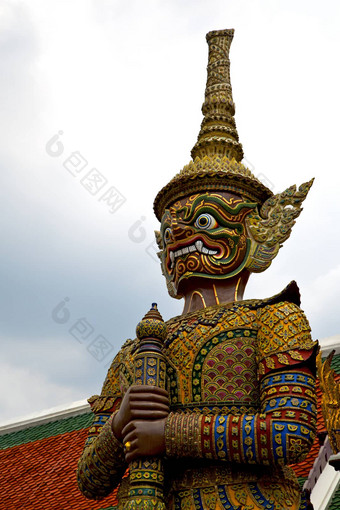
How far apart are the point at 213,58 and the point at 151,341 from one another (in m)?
2.64

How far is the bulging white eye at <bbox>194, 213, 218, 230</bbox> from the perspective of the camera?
177 inches

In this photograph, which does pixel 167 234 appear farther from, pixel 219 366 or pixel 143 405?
pixel 143 405

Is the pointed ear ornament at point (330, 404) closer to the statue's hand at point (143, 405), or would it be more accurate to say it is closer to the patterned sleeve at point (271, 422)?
Result: the patterned sleeve at point (271, 422)

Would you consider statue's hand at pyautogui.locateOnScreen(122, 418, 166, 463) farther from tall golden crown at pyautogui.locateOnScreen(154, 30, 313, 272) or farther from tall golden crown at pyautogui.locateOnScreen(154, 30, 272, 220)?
tall golden crown at pyautogui.locateOnScreen(154, 30, 272, 220)

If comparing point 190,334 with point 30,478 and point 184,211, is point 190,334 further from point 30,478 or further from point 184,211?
point 30,478

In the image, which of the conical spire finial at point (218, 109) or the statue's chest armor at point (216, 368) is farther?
the conical spire finial at point (218, 109)

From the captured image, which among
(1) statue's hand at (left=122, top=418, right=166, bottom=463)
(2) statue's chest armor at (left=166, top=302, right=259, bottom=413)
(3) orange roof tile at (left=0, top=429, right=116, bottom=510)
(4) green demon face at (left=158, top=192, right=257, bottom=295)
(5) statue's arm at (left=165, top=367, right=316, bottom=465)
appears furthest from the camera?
(3) orange roof tile at (left=0, top=429, right=116, bottom=510)

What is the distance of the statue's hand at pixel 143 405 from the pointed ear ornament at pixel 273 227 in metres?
1.23

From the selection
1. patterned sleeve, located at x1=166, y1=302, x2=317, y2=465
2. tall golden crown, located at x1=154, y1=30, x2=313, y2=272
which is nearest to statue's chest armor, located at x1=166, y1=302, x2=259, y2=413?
patterned sleeve, located at x1=166, y1=302, x2=317, y2=465

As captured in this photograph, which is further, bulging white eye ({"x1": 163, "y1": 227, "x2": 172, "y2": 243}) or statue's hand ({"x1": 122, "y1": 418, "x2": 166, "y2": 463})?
bulging white eye ({"x1": 163, "y1": 227, "x2": 172, "y2": 243})

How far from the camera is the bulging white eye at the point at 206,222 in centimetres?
450

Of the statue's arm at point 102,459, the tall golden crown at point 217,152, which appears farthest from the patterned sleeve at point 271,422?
the tall golden crown at point 217,152

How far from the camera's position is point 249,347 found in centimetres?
399

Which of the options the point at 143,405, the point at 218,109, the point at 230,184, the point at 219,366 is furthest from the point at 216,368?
the point at 218,109
